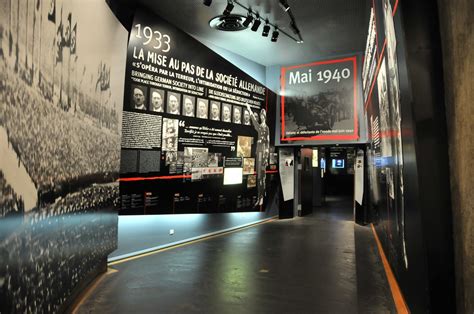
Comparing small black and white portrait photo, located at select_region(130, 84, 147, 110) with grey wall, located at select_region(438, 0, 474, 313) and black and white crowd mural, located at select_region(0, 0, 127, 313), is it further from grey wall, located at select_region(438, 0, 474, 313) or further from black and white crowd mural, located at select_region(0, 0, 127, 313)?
grey wall, located at select_region(438, 0, 474, 313)

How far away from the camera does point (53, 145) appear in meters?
2.37

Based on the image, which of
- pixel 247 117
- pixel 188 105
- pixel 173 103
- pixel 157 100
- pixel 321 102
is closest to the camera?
pixel 157 100

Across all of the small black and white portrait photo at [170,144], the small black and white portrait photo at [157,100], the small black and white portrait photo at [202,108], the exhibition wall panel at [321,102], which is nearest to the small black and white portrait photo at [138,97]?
the small black and white portrait photo at [157,100]

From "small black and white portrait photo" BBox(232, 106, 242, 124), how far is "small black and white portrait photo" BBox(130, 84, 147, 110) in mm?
2302

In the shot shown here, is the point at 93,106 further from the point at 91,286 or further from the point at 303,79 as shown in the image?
the point at 303,79

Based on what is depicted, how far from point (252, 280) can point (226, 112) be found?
361 cm

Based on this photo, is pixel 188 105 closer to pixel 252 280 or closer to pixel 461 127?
pixel 252 280

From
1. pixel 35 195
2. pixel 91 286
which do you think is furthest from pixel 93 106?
pixel 91 286

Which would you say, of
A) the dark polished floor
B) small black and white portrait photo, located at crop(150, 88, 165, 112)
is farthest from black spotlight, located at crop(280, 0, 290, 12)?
the dark polished floor

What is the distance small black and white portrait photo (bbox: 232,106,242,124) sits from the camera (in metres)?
6.88

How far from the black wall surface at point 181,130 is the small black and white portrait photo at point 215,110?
4 centimetres

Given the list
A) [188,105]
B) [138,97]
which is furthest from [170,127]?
[138,97]

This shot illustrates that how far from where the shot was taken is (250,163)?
7.37m

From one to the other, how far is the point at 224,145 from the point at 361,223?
151 inches
